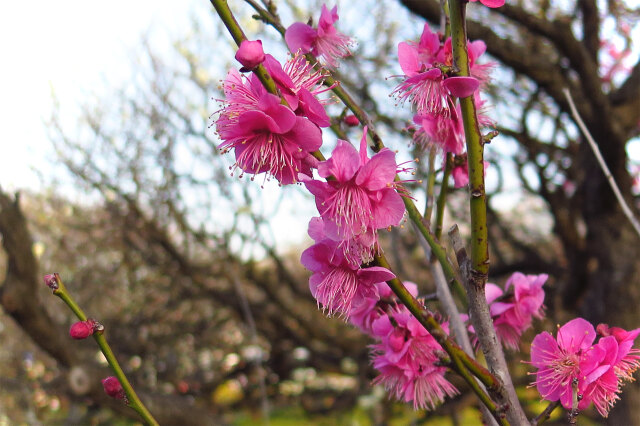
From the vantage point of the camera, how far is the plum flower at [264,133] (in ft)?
2.06

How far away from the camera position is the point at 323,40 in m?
0.98

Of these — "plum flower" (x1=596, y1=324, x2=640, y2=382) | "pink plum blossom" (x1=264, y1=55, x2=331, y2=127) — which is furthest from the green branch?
"plum flower" (x1=596, y1=324, x2=640, y2=382)

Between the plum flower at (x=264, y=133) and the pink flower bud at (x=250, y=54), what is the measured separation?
39 mm

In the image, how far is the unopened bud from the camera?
29.9 inches

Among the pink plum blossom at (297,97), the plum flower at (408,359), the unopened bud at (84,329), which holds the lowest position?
the plum flower at (408,359)

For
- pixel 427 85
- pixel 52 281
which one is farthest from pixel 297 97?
pixel 52 281

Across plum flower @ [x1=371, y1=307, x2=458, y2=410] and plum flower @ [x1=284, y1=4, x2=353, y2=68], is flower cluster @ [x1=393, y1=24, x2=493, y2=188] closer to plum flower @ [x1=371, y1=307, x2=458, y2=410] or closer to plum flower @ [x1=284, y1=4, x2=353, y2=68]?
plum flower @ [x1=284, y1=4, x2=353, y2=68]

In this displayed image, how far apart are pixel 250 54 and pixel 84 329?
0.48 metres

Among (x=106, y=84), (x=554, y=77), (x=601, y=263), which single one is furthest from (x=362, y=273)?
(x=106, y=84)

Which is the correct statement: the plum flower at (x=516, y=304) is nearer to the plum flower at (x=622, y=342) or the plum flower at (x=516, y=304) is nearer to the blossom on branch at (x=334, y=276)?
the plum flower at (x=622, y=342)

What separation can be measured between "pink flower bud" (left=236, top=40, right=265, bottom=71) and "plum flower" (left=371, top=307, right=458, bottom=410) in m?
0.47

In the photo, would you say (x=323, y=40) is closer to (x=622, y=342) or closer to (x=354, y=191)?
(x=354, y=191)

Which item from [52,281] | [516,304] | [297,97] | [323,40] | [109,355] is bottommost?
[516,304]

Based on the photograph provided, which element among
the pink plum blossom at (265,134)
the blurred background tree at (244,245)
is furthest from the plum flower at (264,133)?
the blurred background tree at (244,245)
